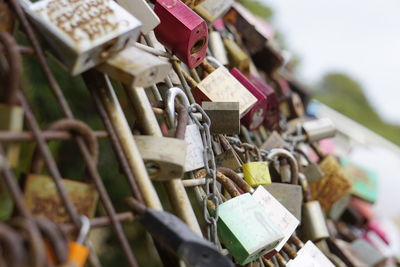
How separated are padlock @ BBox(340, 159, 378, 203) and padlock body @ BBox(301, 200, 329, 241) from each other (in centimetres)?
105

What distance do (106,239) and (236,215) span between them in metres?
0.36

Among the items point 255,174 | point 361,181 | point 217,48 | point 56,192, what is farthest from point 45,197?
point 361,181

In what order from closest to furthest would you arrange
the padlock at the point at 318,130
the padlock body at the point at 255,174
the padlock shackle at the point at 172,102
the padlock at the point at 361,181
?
the padlock shackle at the point at 172,102 < the padlock body at the point at 255,174 < the padlock at the point at 318,130 < the padlock at the point at 361,181

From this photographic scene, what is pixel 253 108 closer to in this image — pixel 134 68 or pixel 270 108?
pixel 270 108

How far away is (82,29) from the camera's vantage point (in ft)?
3.31

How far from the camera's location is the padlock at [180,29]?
1.42 m

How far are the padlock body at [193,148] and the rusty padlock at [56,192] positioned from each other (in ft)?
1.11

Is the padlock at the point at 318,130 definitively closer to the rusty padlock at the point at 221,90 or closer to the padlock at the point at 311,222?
the padlock at the point at 311,222

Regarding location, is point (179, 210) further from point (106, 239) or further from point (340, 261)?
point (340, 261)

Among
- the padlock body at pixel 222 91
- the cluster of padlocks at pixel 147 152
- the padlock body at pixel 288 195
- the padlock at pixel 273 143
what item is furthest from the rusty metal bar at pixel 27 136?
the padlock at pixel 273 143

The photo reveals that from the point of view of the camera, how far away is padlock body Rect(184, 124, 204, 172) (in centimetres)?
128

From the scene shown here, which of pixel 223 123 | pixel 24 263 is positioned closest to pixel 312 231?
pixel 223 123

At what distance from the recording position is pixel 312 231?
1821 millimetres

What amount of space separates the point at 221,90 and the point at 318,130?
2.66 feet
